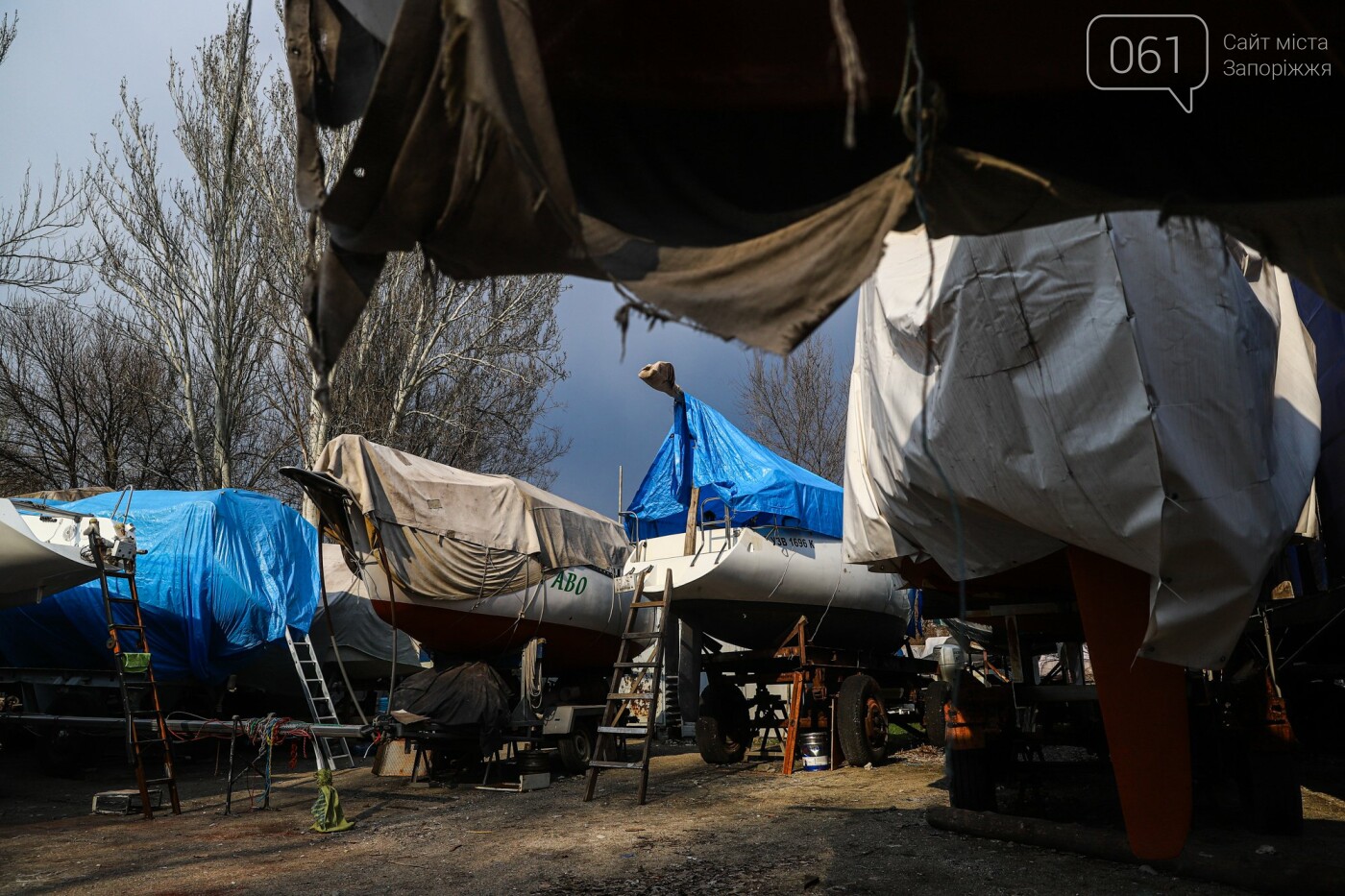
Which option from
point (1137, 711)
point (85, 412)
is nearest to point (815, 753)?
point (1137, 711)

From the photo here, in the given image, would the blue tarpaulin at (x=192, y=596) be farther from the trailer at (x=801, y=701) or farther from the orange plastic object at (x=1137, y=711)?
the orange plastic object at (x=1137, y=711)

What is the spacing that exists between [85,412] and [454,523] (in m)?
15.4

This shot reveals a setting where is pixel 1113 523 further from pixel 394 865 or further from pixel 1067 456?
pixel 394 865

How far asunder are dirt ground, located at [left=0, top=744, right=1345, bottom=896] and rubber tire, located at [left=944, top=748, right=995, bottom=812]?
0.34 meters

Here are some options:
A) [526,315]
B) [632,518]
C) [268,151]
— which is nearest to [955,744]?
[632,518]

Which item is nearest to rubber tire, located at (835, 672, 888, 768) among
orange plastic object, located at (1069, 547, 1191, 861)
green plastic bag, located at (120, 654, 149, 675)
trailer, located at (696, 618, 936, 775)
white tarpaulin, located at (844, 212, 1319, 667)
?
trailer, located at (696, 618, 936, 775)

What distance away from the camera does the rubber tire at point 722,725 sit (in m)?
10.5

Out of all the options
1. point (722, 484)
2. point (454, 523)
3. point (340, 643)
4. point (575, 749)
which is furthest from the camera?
point (340, 643)

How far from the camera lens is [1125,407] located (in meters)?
4.12

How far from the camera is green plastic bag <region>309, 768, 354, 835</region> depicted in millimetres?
6914

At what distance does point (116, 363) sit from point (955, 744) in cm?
2170

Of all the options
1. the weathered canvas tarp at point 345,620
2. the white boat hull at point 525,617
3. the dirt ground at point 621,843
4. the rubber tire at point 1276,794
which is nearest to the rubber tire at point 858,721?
the dirt ground at point 621,843

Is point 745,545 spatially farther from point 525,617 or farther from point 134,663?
point 134,663

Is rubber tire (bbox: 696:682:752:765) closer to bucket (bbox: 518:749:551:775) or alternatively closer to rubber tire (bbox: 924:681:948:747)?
bucket (bbox: 518:749:551:775)
